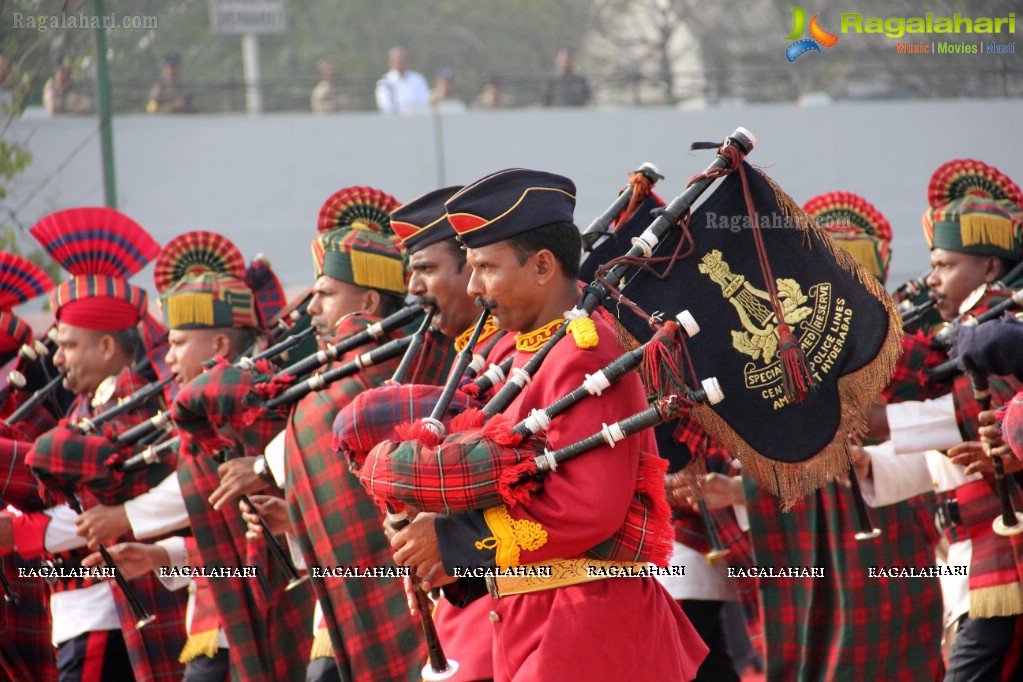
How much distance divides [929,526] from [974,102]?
10.4 metres

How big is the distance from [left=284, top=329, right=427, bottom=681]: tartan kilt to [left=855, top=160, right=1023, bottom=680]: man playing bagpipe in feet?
6.64

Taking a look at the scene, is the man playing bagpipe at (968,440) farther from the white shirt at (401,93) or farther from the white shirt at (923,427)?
the white shirt at (401,93)

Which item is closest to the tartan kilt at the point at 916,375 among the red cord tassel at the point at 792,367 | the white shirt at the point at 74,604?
the red cord tassel at the point at 792,367

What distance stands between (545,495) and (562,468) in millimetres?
80

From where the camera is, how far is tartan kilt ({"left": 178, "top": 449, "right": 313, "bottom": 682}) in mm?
5895

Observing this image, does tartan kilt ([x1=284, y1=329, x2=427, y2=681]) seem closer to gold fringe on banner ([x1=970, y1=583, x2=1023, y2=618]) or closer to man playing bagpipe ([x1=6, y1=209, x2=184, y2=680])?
man playing bagpipe ([x1=6, y1=209, x2=184, y2=680])

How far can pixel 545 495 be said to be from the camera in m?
3.39

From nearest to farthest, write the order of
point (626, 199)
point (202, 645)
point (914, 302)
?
point (626, 199) < point (202, 645) < point (914, 302)

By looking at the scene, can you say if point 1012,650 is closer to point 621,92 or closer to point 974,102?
point 974,102

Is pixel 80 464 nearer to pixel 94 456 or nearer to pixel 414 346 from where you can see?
pixel 94 456

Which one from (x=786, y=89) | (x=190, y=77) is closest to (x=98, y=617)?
(x=786, y=89)

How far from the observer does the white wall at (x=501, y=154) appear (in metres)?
14.0

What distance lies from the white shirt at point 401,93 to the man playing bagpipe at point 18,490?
27.5ft

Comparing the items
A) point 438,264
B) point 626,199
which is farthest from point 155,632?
point 626,199
